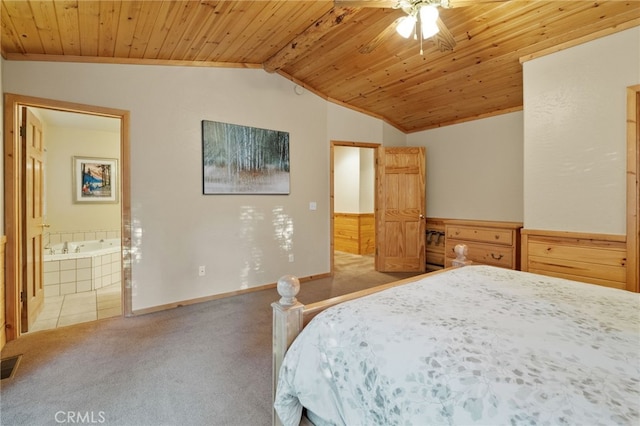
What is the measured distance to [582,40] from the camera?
2.65 metres

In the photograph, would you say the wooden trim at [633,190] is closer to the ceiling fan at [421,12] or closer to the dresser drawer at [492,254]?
the dresser drawer at [492,254]

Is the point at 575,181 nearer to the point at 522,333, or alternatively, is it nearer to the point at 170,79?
the point at 522,333

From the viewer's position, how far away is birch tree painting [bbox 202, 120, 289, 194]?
→ 11.5 ft

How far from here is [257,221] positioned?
12.8 ft

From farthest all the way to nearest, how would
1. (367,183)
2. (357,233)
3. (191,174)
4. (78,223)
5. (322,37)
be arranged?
(367,183)
(357,233)
(78,223)
(191,174)
(322,37)

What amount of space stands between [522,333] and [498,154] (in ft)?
12.9

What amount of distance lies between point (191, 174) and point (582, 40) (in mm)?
3858

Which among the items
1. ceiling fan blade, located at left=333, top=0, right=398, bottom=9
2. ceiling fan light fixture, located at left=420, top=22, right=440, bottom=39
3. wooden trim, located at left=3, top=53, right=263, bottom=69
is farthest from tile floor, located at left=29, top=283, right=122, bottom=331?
ceiling fan light fixture, located at left=420, top=22, right=440, bottom=39

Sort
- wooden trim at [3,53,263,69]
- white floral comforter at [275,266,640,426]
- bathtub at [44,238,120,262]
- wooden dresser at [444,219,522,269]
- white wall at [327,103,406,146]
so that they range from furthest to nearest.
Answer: white wall at [327,103,406,146]
bathtub at [44,238,120,262]
wooden dresser at [444,219,522,269]
wooden trim at [3,53,263,69]
white floral comforter at [275,266,640,426]

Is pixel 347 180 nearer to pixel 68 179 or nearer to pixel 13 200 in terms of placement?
pixel 68 179

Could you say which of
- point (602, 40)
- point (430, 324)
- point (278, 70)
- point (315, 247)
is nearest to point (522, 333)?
point (430, 324)

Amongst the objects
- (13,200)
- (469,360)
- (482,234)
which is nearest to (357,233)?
(482,234)

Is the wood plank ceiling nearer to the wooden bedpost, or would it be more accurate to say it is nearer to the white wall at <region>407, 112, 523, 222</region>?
the white wall at <region>407, 112, 523, 222</region>

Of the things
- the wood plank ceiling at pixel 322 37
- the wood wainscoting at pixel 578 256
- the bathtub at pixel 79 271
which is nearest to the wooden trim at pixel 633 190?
the wood wainscoting at pixel 578 256
